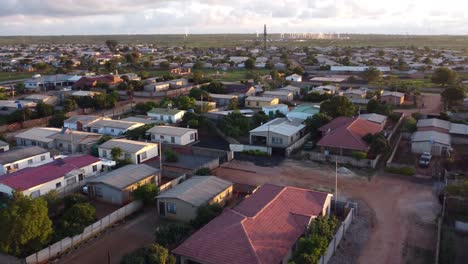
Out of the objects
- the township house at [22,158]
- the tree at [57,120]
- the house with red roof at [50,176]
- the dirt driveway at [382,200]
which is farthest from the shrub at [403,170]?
the tree at [57,120]

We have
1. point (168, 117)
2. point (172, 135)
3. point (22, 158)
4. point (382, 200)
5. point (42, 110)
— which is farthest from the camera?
point (42, 110)

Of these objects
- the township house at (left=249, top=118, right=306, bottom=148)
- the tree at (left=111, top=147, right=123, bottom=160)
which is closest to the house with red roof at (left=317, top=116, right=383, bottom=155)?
the township house at (left=249, top=118, right=306, bottom=148)

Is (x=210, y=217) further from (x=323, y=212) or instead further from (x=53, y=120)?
(x=53, y=120)

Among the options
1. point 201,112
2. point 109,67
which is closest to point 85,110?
point 201,112

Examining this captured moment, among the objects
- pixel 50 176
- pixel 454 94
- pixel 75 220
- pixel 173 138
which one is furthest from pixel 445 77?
pixel 75 220

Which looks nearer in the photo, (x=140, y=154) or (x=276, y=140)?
(x=140, y=154)

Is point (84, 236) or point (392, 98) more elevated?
point (392, 98)

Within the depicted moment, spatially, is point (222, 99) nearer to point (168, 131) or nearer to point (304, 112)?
point (304, 112)
